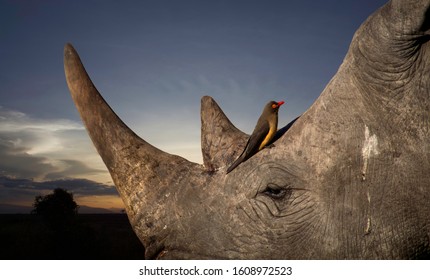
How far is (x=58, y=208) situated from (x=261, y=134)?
39.5 ft

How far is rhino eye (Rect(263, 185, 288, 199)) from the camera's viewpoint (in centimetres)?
325

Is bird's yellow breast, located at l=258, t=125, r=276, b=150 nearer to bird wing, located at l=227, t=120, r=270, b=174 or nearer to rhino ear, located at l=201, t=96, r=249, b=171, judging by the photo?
bird wing, located at l=227, t=120, r=270, b=174

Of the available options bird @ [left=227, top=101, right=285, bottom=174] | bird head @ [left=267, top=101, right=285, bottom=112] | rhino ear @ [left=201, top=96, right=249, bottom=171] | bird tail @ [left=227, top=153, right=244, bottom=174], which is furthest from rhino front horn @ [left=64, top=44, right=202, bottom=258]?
bird head @ [left=267, top=101, right=285, bottom=112]

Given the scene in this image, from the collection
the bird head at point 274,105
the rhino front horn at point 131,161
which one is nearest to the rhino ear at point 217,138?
the rhino front horn at point 131,161

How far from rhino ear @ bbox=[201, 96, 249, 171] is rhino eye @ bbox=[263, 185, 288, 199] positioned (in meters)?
0.47

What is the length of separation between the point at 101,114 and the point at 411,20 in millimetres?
2492

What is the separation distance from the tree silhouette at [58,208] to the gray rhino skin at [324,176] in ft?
35.6

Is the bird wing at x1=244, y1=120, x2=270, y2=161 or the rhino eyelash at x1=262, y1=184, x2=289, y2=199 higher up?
the bird wing at x1=244, y1=120, x2=270, y2=161

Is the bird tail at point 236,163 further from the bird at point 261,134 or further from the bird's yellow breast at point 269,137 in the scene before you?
the bird's yellow breast at point 269,137

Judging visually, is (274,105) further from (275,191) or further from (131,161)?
(131,161)

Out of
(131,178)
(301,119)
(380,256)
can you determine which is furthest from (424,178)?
(131,178)

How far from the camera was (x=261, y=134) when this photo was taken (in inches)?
134

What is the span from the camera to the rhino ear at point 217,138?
12.2 feet

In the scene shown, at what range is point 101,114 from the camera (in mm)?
3850
